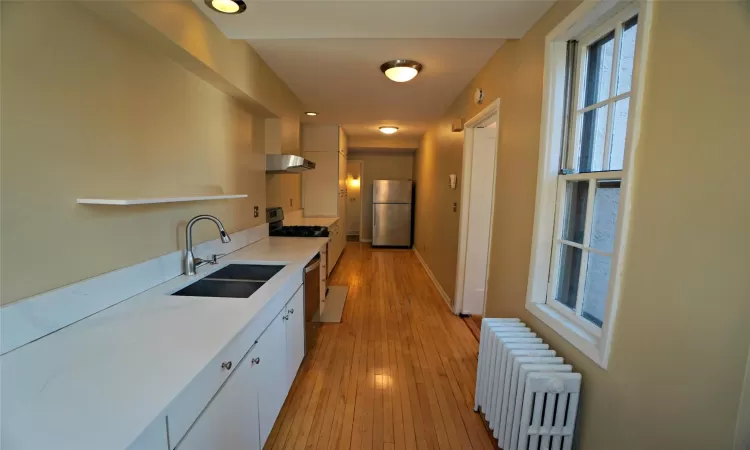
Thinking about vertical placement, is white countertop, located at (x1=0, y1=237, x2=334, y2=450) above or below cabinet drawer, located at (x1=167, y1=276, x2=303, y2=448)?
above

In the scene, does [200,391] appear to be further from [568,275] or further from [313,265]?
[568,275]

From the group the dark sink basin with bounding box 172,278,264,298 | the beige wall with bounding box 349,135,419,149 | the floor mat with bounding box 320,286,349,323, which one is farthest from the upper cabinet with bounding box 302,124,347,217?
the dark sink basin with bounding box 172,278,264,298

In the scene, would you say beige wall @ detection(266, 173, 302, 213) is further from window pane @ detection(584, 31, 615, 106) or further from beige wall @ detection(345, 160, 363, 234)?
beige wall @ detection(345, 160, 363, 234)

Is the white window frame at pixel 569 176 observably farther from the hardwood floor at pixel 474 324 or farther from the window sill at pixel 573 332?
the hardwood floor at pixel 474 324

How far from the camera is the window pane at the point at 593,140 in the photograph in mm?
1455

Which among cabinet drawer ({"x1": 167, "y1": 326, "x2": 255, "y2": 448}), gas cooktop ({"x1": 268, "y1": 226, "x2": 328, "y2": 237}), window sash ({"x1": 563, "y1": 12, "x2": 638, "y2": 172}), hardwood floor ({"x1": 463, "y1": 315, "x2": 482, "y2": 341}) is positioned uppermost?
window sash ({"x1": 563, "y1": 12, "x2": 638, "y2": 172})

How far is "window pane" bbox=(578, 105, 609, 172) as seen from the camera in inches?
57.3

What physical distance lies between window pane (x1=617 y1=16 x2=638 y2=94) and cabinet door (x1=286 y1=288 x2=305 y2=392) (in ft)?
6.54

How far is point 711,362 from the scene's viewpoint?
90cm

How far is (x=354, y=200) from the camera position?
8641 millimetres

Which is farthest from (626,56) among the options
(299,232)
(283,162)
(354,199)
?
(354,199)

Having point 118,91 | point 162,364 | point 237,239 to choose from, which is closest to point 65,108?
point 118,91

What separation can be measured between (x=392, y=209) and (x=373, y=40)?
5.44m

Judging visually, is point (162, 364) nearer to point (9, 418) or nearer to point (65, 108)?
point (9, 418)
